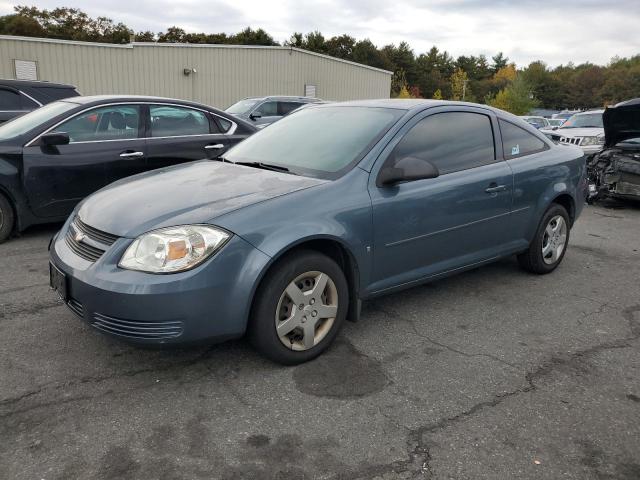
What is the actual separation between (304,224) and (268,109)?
12.1 meters

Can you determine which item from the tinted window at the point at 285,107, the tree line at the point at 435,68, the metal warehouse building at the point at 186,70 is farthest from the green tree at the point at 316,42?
the tinted window at the point at 285,107

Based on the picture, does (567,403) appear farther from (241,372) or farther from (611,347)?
(241,372)

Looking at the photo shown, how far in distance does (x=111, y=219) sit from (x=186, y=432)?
1.27m

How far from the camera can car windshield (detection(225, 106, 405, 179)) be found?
358cm

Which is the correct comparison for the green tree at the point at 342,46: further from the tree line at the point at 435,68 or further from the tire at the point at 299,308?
the tire at the point at 299,308

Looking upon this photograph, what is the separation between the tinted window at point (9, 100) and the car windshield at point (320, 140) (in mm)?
5333

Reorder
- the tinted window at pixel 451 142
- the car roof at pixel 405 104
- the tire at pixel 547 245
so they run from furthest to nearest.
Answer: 1. the tire at pixel 547 245
2. the car roof at pixel 405 104
3. the tinted window at pixel 451 142

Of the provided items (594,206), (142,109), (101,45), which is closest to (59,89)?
(142,109)

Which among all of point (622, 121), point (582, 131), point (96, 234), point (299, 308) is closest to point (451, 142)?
point (299, 308)

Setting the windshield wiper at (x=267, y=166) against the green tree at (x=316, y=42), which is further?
the green tree at (x=316, y=42)

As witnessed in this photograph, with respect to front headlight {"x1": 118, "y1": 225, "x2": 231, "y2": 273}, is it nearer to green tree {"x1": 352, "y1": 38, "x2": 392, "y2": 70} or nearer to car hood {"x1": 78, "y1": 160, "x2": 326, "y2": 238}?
car hood {"x1": 78, "y1": 160, "x2": 326, "y2": 238}

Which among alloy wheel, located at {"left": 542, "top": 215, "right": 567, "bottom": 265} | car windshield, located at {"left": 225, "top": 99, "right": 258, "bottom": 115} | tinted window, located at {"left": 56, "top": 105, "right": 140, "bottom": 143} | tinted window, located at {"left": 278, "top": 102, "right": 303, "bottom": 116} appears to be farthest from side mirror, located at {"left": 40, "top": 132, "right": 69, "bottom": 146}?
tinted window, located at {"left": 278, "top": 102, "right": 303, "bottom": 116}

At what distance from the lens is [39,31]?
48.3 meters

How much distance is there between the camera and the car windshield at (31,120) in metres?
5.59
